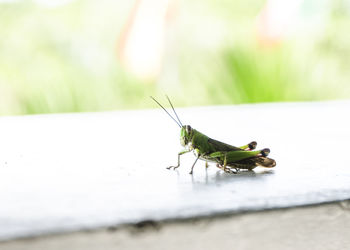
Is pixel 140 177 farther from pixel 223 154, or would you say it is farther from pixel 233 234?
pixel 233 234

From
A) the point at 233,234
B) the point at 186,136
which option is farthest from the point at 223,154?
the point at 233,234

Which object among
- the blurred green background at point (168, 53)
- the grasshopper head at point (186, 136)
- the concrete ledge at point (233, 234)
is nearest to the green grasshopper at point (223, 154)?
the grasshopper head at point (186, 136)

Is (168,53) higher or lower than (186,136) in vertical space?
higher

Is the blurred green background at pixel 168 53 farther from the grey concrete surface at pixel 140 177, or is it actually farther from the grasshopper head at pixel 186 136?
the grasshopper head at pixel 186 136

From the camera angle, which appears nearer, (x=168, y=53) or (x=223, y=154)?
(x=223, y=154)

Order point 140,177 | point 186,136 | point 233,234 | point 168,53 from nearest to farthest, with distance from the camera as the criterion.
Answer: point 233,234 → point 140,177 → point 186,136 → point 168,53

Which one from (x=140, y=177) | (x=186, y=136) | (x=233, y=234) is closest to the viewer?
(x=233, y=234)

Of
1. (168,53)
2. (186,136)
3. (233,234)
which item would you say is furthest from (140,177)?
(168,53)

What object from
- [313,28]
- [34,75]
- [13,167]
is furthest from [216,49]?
[13,167]

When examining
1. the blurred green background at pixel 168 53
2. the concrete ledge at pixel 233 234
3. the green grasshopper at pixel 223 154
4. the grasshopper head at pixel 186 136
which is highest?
the blurred green background at pixel 168 53
